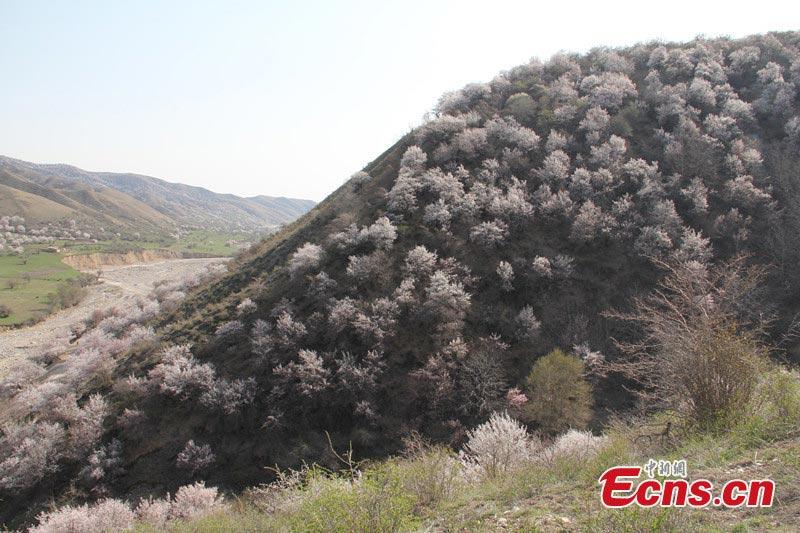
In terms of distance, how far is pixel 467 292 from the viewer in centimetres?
2038

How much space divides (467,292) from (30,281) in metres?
74.5

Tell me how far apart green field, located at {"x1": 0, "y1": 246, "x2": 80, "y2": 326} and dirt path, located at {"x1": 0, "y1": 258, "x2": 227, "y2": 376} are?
2.83m

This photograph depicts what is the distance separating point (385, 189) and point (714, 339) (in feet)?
76.6

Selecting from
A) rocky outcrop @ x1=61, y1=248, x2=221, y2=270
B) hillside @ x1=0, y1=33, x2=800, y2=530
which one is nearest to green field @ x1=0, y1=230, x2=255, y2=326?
rocky outcrop @ x1=61, y1=248, x2=221, y2=270

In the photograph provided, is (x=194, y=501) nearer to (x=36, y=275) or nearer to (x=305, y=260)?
(x=305, y=260)

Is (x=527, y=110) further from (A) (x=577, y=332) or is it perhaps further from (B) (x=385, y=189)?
(A) (x=577, y=332)

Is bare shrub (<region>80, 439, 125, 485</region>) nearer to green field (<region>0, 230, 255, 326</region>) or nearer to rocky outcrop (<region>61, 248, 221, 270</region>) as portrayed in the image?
green field (<region>0, 230, 255, 326</region>)

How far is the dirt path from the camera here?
36500mm

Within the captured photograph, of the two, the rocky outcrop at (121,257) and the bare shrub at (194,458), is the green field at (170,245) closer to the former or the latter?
the rocky outcrop at (121,257)

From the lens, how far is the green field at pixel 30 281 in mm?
48312

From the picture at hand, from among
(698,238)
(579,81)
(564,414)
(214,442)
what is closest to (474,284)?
(564,414)

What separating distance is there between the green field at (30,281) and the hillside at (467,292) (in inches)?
1289

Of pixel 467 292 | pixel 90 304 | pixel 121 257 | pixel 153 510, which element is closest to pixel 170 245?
pixel 121 257

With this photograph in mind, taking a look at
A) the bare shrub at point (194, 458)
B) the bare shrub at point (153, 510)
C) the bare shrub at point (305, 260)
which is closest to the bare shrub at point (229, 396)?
the bare shrub at point (194, 458)
